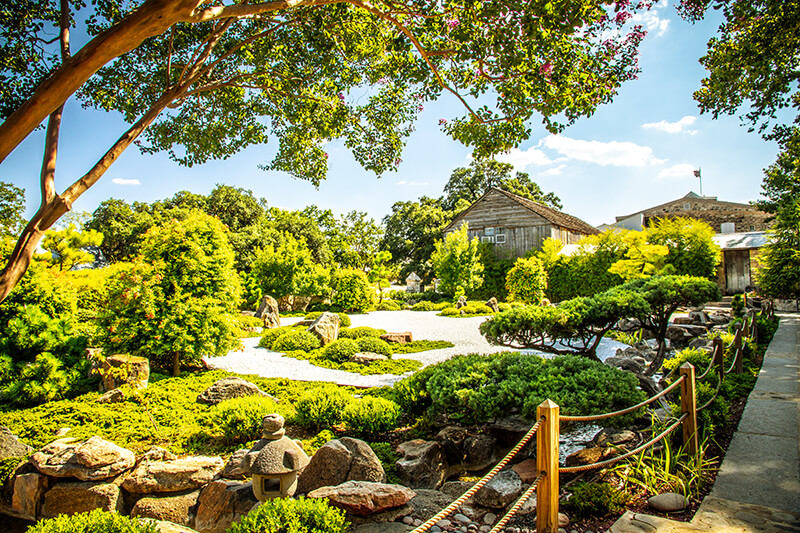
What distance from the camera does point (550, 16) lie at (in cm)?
427

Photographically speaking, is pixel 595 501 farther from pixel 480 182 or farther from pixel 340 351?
pixel 480 182

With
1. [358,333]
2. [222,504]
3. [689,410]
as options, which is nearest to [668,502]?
[689,410]

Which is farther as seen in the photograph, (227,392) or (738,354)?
(738,354)

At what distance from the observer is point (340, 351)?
34.0ft

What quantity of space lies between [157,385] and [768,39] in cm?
1217

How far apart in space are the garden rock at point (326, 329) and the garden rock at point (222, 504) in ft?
26.8

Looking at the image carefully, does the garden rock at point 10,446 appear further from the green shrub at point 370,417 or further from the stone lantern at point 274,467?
the green shrub at point 370,417

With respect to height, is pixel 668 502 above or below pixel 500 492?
above

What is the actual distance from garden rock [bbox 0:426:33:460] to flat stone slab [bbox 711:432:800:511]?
23.3 feet

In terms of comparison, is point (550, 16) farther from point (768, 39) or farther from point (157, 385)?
point (157, 385)

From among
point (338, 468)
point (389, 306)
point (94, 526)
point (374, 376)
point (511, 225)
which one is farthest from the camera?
point (511, 225)

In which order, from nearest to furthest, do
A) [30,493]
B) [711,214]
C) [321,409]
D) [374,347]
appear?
[30,493] → [321,409] → [374,347] → [711,214]

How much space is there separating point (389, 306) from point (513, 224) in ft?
32.6

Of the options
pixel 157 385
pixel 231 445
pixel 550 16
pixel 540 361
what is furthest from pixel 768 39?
pixel 157 385
